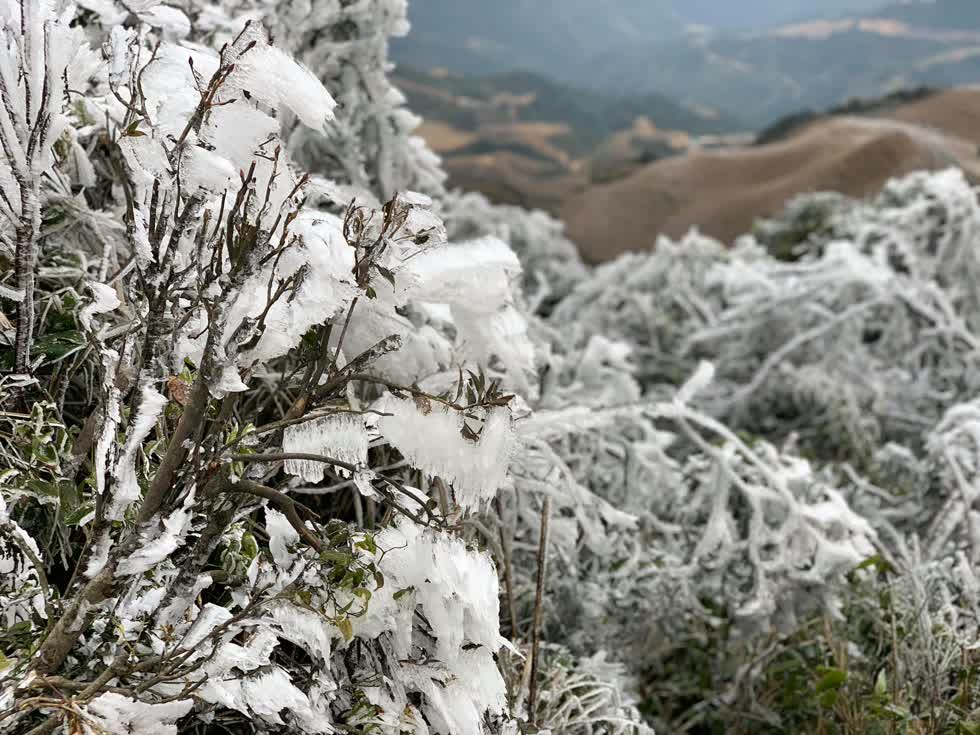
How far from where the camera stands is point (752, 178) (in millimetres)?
6488

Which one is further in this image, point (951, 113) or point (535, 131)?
point (535, 131)

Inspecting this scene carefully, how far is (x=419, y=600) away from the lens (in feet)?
2.45

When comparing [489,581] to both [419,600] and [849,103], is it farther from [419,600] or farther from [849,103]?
[849,103]

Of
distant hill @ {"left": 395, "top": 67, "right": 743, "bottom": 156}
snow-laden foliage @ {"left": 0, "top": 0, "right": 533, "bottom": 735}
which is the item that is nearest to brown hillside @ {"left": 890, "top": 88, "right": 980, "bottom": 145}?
distant hill @ {"left": 395, "top": 67, "right": 743, "bottom": 156}

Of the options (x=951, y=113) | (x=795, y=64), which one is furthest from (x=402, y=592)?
(x=795, y=64)

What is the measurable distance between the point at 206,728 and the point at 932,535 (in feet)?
5.38

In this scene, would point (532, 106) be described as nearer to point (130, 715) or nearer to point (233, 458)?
point (233, 458)

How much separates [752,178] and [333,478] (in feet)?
20.2

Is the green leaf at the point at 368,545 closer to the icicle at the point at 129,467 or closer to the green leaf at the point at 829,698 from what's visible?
the icicle at the point at 129,467

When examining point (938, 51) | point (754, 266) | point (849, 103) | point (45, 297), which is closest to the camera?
point (45, 297)

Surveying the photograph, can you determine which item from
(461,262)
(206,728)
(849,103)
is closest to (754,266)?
(461,262)

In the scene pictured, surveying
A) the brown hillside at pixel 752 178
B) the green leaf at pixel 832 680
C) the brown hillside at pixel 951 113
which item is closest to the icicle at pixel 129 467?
the green leaf at pixel 832 680

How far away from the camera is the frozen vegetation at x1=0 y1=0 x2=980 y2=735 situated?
25.7 inches

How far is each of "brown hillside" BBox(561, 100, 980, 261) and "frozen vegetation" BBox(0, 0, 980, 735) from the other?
4025 millimetres
